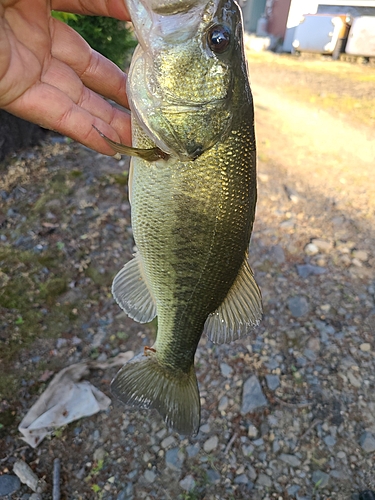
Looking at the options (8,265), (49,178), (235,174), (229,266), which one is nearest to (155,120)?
(235,174)

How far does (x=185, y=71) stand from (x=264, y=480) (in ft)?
8.20

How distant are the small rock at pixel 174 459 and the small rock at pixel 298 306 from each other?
1.57 m

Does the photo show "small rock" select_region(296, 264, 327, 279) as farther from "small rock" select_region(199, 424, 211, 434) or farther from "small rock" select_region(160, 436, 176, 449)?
"small rock" select_region(160, 436, 176, 449)

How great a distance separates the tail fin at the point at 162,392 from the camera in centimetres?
201

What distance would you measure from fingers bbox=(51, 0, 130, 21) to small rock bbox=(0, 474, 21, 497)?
2739mm

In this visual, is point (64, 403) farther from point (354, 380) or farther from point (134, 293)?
point (354, 380)

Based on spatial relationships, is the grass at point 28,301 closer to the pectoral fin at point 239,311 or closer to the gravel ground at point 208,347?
the gravel ground at point 208,347

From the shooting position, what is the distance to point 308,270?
3.98 meters

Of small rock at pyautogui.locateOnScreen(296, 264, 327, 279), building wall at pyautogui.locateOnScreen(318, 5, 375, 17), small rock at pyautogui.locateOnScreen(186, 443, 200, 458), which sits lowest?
small rock at pyautogui.locateOnScreen(186, 443, 200, 458)

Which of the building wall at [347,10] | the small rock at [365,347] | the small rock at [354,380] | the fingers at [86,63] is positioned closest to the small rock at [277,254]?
the small rock at [365,347]

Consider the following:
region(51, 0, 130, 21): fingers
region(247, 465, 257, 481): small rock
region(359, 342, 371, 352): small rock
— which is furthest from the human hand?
region(359, 342, 371, 352): small rock

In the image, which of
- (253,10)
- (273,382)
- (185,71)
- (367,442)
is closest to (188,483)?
(273,382)

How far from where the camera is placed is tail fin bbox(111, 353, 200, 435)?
6.60ft

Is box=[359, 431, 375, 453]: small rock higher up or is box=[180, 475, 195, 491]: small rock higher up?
box=[359, 431, 375, 453]: small rock
